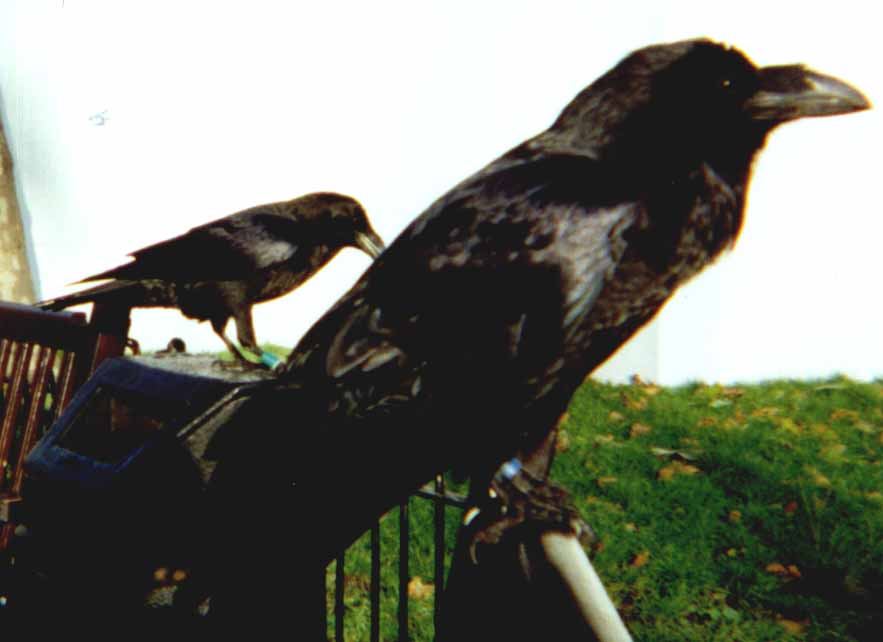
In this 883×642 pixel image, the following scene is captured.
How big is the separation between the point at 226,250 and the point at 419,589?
76.1 inches

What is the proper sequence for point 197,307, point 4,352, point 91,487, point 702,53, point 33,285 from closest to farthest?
point 702,53 → point 91,487 → point 4,352 → point 197,307 → point 33,285

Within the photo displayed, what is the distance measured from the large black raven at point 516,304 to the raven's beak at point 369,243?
252 cm

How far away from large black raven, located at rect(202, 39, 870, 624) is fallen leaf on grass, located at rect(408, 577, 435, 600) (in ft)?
5.31

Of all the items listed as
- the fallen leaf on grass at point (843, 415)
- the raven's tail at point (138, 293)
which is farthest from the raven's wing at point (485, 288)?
the fallen leaf on grass at point (843, 415)

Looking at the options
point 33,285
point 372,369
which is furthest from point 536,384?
point 33,285

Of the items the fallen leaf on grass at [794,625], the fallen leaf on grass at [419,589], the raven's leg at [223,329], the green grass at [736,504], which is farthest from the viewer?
the raven's leg at [223,329]

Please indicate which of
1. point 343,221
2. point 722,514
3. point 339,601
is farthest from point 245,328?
point 722,514

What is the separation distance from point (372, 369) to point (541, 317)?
385mm

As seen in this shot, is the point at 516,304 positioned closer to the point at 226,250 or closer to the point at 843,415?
the point at 226,250

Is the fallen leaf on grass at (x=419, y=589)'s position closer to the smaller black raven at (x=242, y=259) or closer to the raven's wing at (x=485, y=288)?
the smaller black raven at (x=242, y=259)

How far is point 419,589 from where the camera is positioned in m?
3.37

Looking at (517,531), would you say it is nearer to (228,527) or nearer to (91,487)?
(228,527)

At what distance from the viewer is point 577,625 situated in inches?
46.7

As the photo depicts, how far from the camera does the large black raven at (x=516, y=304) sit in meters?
1.69
